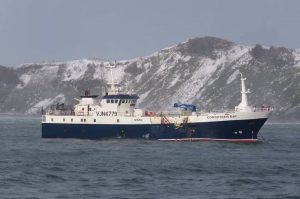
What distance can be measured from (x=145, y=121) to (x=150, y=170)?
37.4 metres

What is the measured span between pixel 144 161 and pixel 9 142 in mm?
35554

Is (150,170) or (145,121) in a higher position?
(145,121)

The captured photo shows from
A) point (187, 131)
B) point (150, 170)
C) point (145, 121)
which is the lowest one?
point (150, 170)

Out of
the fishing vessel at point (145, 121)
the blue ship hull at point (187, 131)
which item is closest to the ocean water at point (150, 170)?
the blue ship hull at point (187, 131)

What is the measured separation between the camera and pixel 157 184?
59.3 meters

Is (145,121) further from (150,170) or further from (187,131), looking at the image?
(150,170)

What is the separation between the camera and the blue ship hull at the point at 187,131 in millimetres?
102625

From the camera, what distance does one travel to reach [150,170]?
222ft

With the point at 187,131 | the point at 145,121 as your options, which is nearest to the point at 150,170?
the point at 187,131

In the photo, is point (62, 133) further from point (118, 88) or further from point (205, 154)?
point (205, 154)

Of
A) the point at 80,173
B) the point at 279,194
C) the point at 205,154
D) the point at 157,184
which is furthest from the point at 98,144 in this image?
the point at 279,194

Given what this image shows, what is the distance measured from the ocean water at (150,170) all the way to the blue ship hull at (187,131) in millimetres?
4480

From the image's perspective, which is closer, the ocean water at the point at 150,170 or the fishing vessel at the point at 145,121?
the ocean water at the point at 150,170

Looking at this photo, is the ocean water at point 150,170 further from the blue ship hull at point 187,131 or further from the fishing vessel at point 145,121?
the fishing vessel at point 145,121
